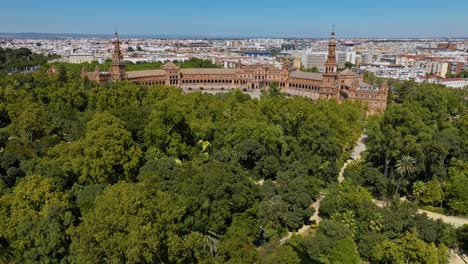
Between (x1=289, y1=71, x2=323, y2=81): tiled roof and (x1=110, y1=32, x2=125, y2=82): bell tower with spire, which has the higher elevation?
(x1=110, y1=32, x2=125, y2=82): bell tower with spire

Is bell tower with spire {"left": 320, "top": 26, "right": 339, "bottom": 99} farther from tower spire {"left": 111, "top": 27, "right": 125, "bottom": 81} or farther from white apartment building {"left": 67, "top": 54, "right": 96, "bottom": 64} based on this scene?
white apartment building {"left": 67, "top": 54, "right": 96, "bottom": 64}

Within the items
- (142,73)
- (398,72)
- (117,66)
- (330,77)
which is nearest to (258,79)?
(330,77)

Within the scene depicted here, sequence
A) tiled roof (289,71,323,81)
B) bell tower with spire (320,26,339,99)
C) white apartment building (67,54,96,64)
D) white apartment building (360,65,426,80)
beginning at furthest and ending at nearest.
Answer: white apartment building (67,54,96,64) < white apartment building (360,65,426,80) < tiled roof (289,71,323,81) < bell tower with spire (320,26,339,99)

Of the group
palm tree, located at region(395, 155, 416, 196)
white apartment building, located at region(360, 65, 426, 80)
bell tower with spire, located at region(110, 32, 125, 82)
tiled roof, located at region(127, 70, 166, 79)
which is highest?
bell tower with spire, located at region(110, 32, 125, 82)

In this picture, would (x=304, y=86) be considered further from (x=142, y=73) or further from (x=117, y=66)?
(x=117, y=66)

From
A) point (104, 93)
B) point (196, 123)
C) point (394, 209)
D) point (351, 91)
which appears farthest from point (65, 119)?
point (351, 91)

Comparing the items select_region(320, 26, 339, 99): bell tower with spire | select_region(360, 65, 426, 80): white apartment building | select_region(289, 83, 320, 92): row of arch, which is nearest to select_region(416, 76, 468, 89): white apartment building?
select_region(360, 65, 426, 80): white apartment building

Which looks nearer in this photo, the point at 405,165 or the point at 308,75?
the point at 405,165
